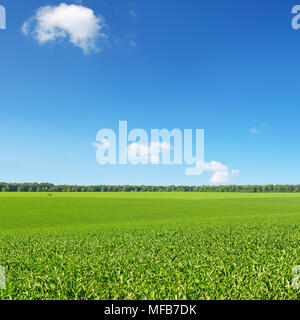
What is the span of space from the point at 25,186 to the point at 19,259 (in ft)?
525

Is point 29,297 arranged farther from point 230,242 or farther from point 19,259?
point 230,242

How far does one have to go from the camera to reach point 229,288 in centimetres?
815

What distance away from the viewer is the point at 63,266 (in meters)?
11.0

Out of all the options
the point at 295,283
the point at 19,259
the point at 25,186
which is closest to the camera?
the point at 295,283

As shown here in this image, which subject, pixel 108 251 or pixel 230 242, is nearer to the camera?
pixel 108 251

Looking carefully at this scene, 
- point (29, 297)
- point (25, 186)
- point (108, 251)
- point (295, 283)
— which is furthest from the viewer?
point (25, 186)
